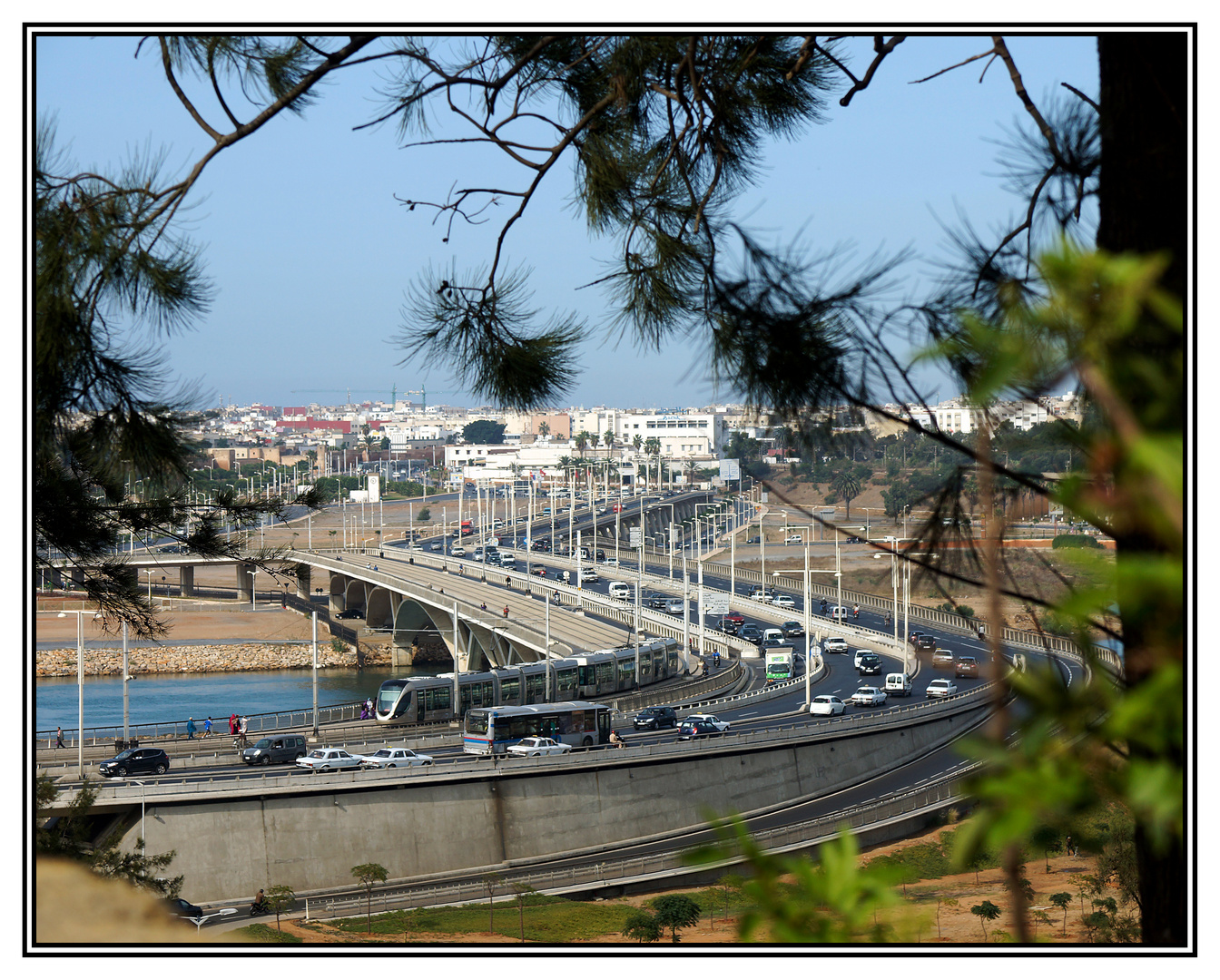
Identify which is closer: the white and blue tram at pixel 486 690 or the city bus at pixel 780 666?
A: the white and blue tram at pixel 486 690

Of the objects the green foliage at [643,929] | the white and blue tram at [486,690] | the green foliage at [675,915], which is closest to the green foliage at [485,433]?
the white and blue tram at [486,690]

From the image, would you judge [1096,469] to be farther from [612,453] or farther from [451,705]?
[612,453]

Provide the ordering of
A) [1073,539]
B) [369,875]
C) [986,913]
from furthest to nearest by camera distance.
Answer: [369,875], [986,913], [1073,539]

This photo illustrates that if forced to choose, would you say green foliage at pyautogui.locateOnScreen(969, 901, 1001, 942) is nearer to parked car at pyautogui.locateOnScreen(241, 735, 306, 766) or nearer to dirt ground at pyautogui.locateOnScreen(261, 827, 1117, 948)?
dirt ground at pyautogui.locateOnScreen(261, 827, 1117, 948)

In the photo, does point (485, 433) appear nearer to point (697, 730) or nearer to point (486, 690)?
point (486, 690)

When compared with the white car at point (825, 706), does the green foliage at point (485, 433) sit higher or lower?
higher

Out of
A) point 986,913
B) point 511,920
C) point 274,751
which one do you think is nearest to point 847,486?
point 986,913

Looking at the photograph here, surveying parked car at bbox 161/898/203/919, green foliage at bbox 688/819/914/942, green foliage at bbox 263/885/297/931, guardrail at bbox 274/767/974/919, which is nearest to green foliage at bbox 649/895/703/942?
guardrail at bbox 274/767/974/919

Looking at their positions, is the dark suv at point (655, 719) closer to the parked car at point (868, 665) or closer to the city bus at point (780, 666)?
the city bus at point (780, 666)
